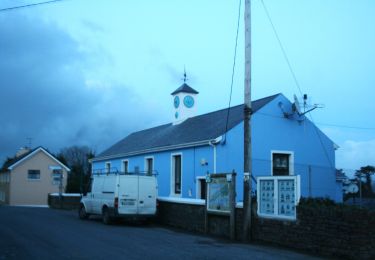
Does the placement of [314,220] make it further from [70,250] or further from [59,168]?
[59,168]

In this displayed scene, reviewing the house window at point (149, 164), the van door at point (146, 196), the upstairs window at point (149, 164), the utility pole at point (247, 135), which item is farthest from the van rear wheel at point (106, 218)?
the house window at point (149, 164)

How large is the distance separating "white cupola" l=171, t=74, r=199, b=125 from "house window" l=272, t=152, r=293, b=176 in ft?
31.2

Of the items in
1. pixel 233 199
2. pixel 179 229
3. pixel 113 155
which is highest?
pixel 113 155

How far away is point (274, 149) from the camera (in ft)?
83.9

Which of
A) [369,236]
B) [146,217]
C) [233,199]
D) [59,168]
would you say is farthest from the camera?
[59,168]

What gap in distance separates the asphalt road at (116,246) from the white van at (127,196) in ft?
9.46

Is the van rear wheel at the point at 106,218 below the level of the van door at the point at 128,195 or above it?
below

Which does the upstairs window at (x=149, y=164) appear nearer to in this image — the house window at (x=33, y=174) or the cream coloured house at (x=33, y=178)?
the cream coloured house at (x=33, y=178)

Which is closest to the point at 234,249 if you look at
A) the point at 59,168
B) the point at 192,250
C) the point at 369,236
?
the point at 192,250

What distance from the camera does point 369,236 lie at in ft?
39.7

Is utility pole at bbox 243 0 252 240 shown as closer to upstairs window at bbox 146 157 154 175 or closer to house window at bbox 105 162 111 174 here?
upstairs window at bbox 146 157 154 175

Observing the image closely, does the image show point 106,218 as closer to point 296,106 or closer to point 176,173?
point 176,173

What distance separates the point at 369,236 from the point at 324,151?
1562 centimetres

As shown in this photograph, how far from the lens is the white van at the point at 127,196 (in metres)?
21.1
